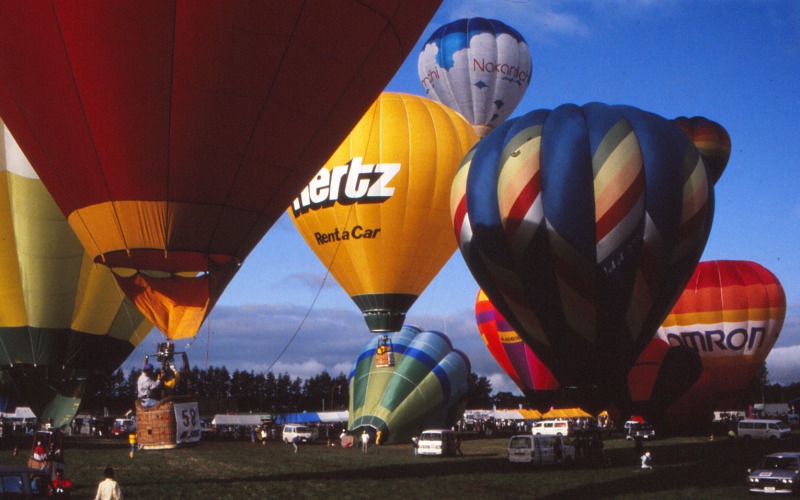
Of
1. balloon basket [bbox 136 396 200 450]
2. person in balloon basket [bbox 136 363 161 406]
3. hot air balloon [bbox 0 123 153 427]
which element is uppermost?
hot air balloon [bbox 0 123 153 427]

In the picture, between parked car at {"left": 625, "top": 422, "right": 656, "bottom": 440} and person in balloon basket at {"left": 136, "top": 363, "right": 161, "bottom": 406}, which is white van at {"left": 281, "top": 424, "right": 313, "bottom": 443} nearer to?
parked car at {"left": 625, "top": 422, "right": 656, "bottom": 440}

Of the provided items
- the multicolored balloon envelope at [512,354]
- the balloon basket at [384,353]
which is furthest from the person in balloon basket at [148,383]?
the multicolored balloon envelope at [512,354]

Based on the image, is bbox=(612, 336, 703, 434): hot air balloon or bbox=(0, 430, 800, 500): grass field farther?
bbox=(612, 336, 703, 434): hot air balloon

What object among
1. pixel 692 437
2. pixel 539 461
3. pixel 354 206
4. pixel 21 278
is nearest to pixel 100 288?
pixel 21 278

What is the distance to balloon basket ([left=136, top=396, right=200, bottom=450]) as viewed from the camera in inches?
A: 485

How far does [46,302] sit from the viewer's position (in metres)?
20.4

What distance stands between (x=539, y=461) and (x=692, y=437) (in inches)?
539

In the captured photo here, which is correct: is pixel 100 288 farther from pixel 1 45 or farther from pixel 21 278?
pixel 1 45

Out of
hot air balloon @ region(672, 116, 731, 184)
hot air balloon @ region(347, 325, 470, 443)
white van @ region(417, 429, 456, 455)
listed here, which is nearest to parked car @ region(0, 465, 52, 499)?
white van @ region(417, 429, 456, 455)

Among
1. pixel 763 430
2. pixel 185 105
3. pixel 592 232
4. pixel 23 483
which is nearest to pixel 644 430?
pixel 763 430

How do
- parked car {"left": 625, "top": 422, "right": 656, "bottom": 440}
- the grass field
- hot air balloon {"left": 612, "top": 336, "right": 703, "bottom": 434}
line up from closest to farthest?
the grass field, hot air balloon {"left": 612, "top": 336, "right": 703, "bottom": 434}, parked car {"left": 625, "top": 422, "right": 656, "bottom": 440}

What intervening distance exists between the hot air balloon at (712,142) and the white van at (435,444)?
12.8 m

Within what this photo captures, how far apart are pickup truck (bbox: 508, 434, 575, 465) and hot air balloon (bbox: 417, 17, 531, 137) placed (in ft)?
49.2

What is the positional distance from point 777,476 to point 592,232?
16.8 feet
